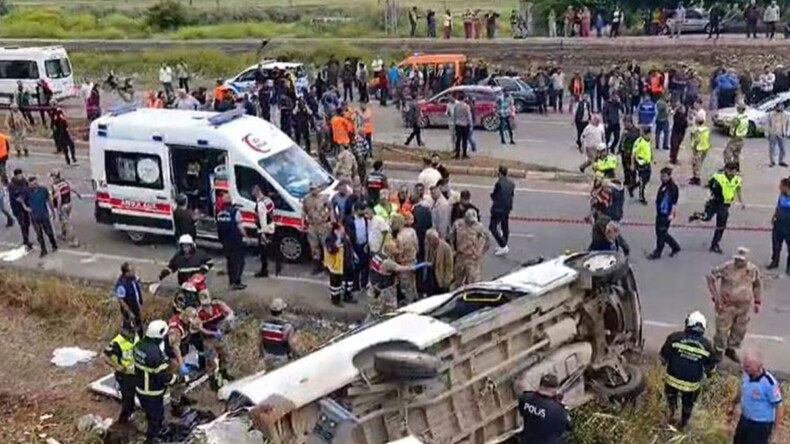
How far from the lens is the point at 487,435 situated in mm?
10086

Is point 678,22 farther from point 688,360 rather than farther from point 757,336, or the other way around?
point 688,360

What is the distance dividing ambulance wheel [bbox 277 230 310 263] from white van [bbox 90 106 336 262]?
0.05 feet

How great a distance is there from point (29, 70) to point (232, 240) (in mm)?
20969

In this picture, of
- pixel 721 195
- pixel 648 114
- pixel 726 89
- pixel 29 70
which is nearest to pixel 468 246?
pixel 721 195

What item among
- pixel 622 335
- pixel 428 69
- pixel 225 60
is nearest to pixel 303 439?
pixel 622 335

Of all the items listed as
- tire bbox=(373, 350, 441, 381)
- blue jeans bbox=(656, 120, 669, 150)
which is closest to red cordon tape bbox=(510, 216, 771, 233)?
blue jeans bbox=(656, 120, 669, 150)

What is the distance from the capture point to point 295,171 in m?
16.4

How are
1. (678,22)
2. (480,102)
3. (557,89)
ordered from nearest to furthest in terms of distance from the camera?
1. (480,102)
2. (557,89)
3. (678,22)

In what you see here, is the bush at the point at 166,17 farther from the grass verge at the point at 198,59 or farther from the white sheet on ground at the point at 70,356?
the white sheet on ground at the point at 70,356

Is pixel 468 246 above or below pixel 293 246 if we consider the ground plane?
above

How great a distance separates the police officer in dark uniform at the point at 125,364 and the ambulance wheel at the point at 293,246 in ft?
16.8

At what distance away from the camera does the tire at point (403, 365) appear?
29.9 feet

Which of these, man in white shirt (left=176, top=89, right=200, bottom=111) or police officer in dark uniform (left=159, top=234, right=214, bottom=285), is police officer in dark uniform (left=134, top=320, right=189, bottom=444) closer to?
police officer in dark uniform (left=159, top=234, right=214, bottom=285)

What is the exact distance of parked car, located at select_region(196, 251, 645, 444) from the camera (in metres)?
8.86
